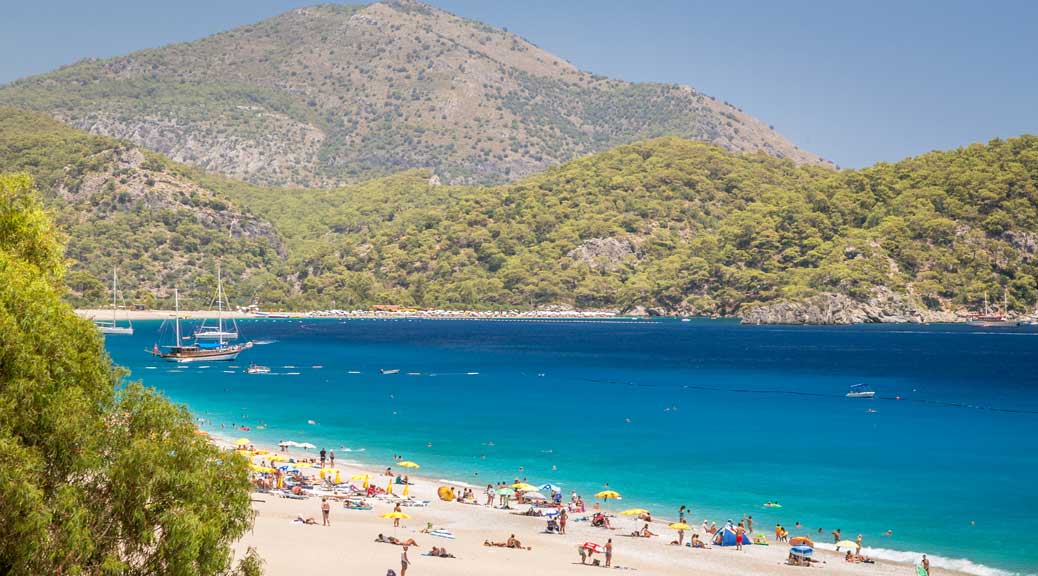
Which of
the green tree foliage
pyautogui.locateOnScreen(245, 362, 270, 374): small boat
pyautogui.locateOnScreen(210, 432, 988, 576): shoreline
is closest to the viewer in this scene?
the green tree foliage

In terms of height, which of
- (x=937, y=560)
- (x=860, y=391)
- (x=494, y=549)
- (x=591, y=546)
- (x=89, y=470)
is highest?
(x=89, y=470)

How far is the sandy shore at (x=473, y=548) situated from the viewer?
Answer: 40875 mm

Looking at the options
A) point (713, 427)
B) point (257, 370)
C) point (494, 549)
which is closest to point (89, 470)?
point (494, 549)

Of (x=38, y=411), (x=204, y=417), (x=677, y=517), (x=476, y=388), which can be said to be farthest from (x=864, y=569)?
(x=476, y=388)

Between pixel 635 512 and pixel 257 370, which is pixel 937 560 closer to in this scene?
pixel 635 512

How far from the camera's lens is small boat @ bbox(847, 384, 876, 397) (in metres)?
114

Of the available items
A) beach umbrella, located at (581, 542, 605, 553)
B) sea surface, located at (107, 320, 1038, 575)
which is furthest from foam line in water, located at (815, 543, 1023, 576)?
beach umbrella, located at (581, 542, 605, 553)

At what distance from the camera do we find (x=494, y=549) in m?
45.6

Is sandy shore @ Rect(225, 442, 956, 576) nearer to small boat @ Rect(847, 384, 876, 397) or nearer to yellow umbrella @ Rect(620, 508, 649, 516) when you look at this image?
yellow umbrella @ Rect(620, 508, 649, 516)

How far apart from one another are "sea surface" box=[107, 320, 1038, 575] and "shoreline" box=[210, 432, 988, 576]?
287 centimetres

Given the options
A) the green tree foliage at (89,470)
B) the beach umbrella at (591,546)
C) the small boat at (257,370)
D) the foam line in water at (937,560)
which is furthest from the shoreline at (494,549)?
the small boat at (257,370)

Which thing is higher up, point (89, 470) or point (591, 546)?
point (89, 470)

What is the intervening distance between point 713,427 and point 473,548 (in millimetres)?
49831

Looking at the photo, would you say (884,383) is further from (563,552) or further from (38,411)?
(38,411)
